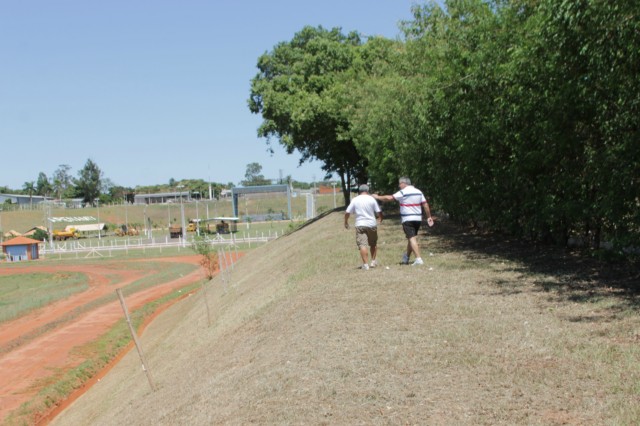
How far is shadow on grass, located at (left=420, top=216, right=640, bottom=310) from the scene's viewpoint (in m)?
8.37

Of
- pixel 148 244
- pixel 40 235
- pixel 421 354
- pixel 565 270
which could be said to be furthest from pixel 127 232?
pixel 421 354

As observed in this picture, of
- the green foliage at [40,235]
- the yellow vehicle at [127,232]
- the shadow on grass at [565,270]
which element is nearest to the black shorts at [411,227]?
the shadow on grass at [565,270]

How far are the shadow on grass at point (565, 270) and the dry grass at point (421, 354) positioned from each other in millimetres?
43

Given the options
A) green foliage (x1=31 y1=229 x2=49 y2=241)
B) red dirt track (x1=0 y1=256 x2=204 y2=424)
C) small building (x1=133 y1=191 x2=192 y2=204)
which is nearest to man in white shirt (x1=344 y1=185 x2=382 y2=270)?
red dirt track (x1=0 y1=256 x2=204 y2=424)

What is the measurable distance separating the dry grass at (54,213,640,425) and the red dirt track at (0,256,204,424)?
5325mm

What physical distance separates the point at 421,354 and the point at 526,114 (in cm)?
667

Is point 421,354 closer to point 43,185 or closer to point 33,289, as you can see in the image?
point 33,289

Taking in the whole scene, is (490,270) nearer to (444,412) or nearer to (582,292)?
(582,292)

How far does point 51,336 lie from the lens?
24.0 meters

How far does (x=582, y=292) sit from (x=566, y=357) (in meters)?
3.11

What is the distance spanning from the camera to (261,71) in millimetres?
41781

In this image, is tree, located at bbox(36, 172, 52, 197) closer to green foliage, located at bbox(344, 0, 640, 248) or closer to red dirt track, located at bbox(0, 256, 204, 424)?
red dirt track, located at bbox(0, 256, 204, 424)

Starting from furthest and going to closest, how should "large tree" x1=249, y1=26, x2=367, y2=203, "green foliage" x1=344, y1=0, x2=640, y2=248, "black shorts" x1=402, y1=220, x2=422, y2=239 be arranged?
"large tree" x1=249, y1=26, x2=367, y2=203, "black shorts" x1=402, y1=220, x2=422, y2=239, "green foliage" x1=344, y1=0, x2=640, y2=248

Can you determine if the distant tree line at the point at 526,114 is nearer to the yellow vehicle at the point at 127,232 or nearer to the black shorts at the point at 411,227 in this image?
the black shorts at the point at 411,227
